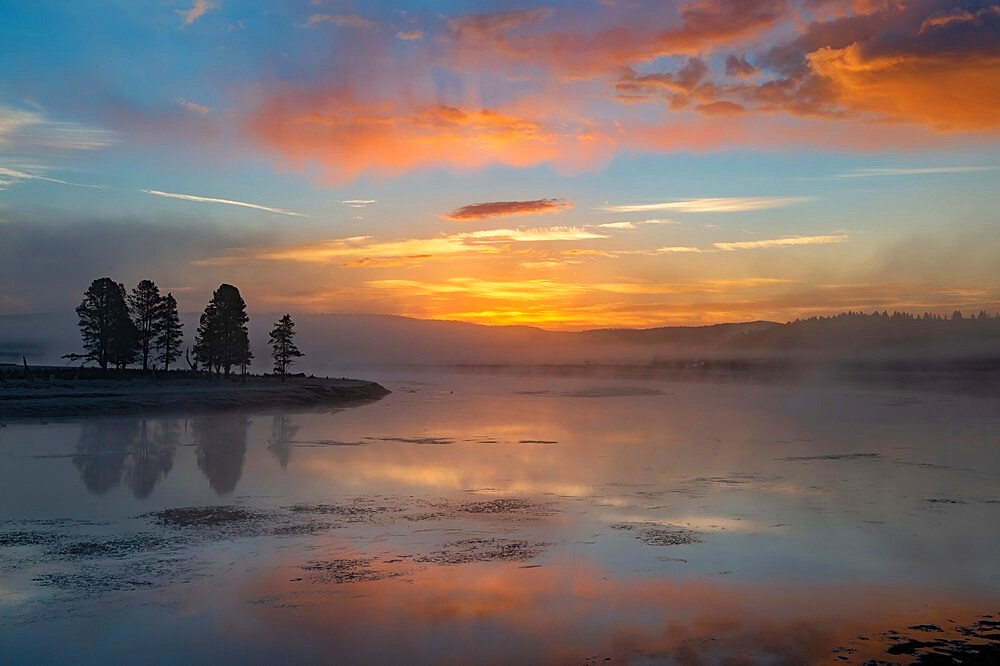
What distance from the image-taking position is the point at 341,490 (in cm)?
2911

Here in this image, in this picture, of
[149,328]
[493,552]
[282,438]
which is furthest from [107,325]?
[493,552]

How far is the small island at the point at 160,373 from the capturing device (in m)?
A: 64.4

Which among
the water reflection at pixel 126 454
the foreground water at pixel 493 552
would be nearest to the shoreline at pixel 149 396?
the water reflection at pixel 126 454

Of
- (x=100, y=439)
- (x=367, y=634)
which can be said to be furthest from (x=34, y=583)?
Result: (x=100, y=439)

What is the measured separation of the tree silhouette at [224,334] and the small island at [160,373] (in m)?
0.10

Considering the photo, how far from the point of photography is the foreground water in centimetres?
1411

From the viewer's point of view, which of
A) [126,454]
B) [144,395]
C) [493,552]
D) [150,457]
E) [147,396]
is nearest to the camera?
[493,552]

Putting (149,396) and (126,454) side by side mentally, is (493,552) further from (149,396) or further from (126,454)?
(149,396)

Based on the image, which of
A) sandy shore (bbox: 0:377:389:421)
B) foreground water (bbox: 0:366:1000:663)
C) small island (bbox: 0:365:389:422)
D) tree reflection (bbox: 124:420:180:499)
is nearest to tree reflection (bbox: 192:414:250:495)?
foreground water (bbox: 0:366:1000:663)

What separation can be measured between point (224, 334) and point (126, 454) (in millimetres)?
62018

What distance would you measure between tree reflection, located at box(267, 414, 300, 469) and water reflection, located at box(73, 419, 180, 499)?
471 centimetres

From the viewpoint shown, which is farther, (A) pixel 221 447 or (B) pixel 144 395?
(B) pixel 144 395

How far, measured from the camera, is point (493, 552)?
2034cm

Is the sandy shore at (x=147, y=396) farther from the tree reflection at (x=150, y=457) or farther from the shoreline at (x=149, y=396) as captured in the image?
the tree reflection at (x=150, y=457)
